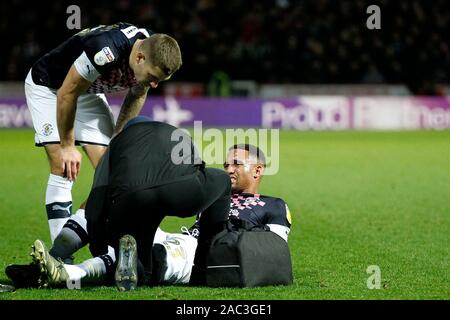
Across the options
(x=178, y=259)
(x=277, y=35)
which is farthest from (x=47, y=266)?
(x=277, y=35)

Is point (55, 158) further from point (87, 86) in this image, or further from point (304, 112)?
point (304, 112)

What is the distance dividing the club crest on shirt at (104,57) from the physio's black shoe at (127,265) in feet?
4.52

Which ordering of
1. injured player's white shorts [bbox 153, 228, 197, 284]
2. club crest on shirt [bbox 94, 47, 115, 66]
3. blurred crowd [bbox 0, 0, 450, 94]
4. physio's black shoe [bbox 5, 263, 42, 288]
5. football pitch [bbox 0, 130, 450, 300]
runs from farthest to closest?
1. blurred crowd [bbox 0, 0, 450, 94]
2. club crest on shirt [bbox 94, 47, 115, 66]
3. injured player's white shorts [bbox 153, 228, 197, 284]
4. football pitch [bbox 0, 130, 450, 300]
5. physio's black shoe [bbox 5, 263, 42, 288]

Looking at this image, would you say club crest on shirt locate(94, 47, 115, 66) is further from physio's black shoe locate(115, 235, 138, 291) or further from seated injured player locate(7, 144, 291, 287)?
physio's black shoe locate(115, 235, 138, 291)

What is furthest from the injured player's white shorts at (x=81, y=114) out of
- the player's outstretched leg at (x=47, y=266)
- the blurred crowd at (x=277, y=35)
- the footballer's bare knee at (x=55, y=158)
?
the blurred crowd at (x=277, y=35)

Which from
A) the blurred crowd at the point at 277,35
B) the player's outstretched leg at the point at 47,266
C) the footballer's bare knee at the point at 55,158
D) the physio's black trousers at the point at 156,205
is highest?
the blurred crowd at the point at 277,35

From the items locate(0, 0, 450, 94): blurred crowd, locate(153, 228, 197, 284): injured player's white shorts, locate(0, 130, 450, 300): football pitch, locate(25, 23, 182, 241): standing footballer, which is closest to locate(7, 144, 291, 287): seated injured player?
locate(153, 228, 197, 284): injured player's white shorts

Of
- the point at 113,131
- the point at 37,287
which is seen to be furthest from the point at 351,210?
the point at 37,287

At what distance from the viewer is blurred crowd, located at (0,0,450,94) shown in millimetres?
25375

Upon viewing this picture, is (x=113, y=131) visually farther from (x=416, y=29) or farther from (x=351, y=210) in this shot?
(x=416, y=29)

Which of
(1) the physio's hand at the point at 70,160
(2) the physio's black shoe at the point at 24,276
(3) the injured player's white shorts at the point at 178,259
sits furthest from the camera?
(1) the physio's hand at the point at 70,160

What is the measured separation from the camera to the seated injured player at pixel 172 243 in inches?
229

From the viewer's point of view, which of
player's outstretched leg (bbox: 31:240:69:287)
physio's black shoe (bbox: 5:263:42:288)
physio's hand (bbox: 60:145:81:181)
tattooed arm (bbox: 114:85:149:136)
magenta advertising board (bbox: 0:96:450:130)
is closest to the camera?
player's outstretched leg (bbox: 31:240:69:287)

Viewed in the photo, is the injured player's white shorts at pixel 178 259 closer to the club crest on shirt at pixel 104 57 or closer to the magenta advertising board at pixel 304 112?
the club crest on shirt at pixel 104 57
